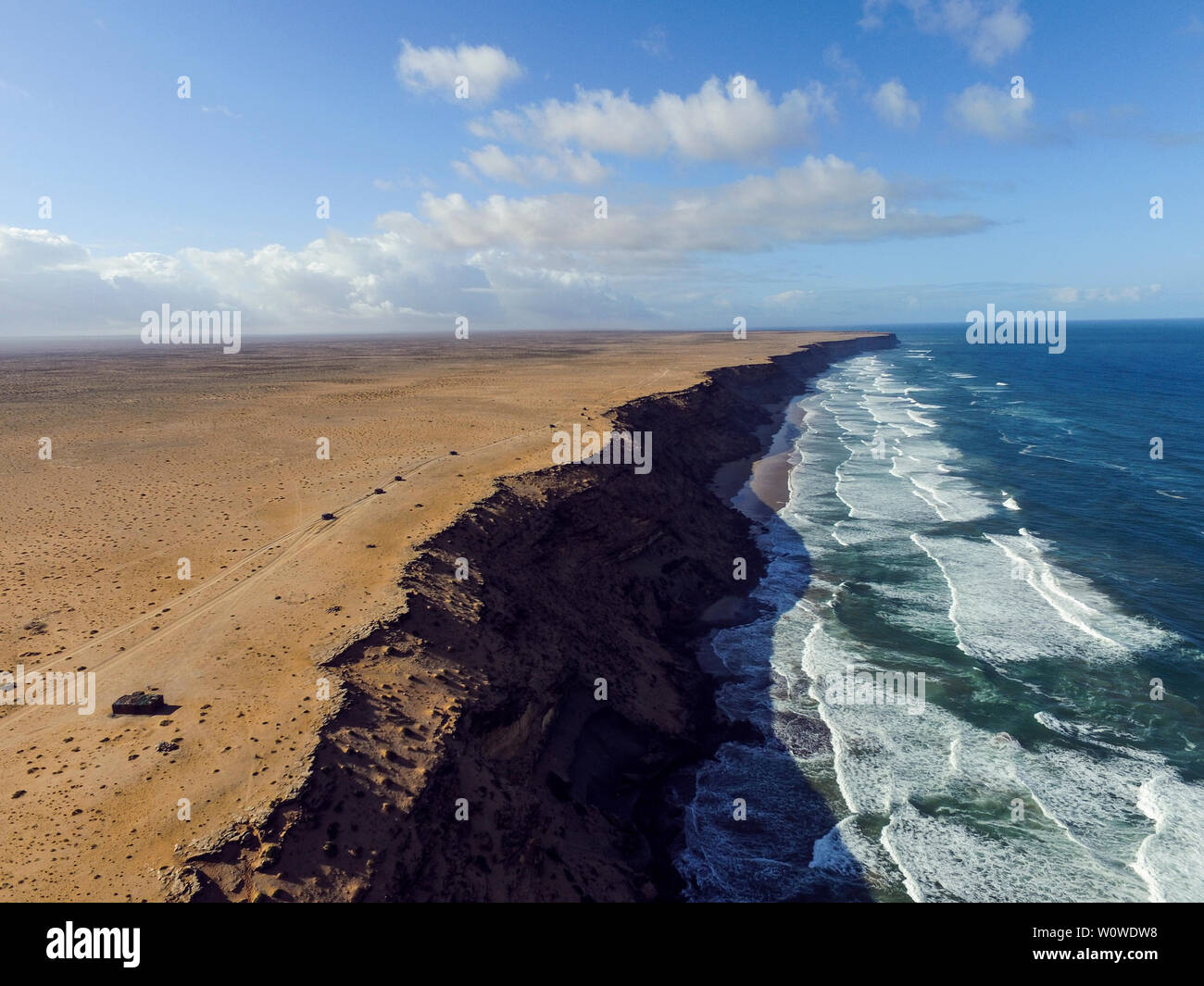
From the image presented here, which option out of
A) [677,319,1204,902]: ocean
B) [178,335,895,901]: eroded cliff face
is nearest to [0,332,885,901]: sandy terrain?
[178,335,895,901]: eroded cliff face

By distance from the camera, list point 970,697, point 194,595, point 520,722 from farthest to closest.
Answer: point 970,697, point 194,595, point 520,722

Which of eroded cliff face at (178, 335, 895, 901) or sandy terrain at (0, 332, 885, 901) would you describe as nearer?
sandy terrain at (0, 332, 885, 901)

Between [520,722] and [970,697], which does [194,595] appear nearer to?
[520,722]

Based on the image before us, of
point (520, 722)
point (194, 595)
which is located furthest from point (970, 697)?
point (194, 595)

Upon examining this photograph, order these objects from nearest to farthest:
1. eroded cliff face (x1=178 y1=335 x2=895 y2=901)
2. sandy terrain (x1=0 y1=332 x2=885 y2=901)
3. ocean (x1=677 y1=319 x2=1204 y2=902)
→ sandy terrain (x1=0 y1=332 x2=885 y2=901) < eroded cliff face (x1=178 y1=335 x2=895 y2=901) < ocean (x1=677 y1=319 x2=1204 y2=902)

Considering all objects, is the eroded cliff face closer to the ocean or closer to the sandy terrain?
the sandy terrain

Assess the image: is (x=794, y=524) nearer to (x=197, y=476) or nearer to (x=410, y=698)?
(x=410, y=698)

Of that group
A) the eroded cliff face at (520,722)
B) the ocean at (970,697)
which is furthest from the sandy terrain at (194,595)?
the ocean at (970,697)

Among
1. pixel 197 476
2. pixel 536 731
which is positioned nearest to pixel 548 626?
pixel 536 731
